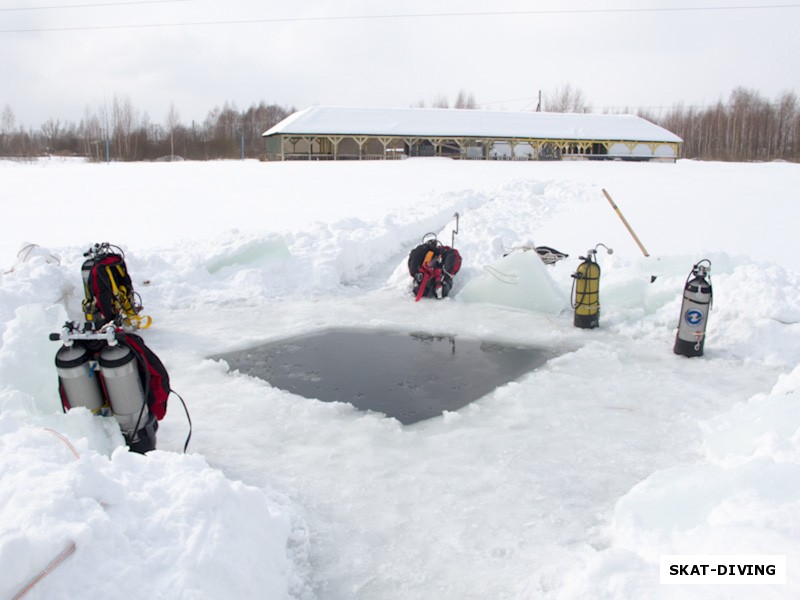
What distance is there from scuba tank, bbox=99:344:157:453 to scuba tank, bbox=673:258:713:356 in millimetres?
5093

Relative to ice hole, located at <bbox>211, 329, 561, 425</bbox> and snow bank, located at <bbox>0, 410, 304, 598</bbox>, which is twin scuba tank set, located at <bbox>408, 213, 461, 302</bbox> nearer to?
ice hole, located at <bbox>211, 329, 561, 425</bbox>

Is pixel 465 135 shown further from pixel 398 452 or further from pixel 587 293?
pixel 398 452

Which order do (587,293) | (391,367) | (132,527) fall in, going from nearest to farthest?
(132,527) < (391,367) < (587,293)

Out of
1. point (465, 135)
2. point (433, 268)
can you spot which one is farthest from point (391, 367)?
point (465, 135)

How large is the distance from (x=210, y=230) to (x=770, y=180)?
18842 mm

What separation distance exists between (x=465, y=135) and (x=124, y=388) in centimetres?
3568

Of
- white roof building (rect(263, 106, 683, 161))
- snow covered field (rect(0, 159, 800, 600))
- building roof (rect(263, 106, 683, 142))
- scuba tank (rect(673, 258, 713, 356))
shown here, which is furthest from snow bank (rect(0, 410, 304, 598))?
white roof building (rect(263, 106, 683, 161))

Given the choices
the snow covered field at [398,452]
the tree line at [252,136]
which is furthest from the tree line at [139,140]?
the snow covered field at [398,452]

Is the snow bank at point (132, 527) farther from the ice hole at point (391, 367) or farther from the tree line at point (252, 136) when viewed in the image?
the tree line at point (252, 136)

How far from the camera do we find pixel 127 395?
3609 millimetres

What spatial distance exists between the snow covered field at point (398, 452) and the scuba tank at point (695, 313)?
25cm

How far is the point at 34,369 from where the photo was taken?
13.8 feet

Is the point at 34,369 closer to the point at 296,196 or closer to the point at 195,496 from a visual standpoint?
the point at 195,496

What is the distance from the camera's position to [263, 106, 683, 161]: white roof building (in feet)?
119
